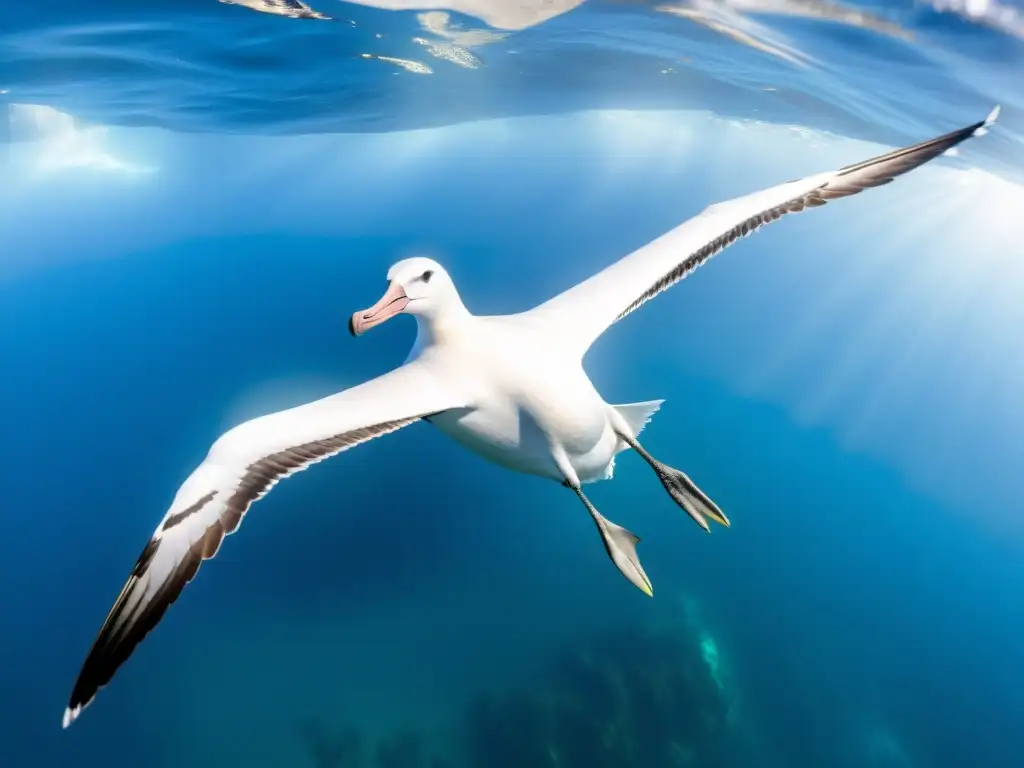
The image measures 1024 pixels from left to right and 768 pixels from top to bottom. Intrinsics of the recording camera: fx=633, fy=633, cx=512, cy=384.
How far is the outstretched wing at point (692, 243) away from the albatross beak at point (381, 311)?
1.09 meters

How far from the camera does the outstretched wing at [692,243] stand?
4641 mm

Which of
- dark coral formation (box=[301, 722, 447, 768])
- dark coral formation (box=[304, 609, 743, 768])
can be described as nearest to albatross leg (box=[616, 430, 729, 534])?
dark coral formation (box=[304, 609, 743, 768])

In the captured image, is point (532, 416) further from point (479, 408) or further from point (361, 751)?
point (361, 751)

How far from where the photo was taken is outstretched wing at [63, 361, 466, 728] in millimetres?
3123

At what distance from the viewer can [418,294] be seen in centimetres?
407

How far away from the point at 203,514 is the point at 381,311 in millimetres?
1524

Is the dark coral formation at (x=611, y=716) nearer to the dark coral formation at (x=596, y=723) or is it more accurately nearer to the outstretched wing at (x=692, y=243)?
the dark coral formation at (x=596, y=723)

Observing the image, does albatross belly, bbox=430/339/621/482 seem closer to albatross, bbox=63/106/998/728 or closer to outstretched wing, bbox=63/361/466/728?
albatross, bbox=63/106/998/728

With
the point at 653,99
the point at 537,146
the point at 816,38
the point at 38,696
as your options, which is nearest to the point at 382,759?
the point at 38,696

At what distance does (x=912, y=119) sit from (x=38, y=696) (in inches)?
951

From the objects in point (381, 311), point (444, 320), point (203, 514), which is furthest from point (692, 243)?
point (203, 514)

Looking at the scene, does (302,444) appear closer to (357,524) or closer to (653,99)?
(357,524)

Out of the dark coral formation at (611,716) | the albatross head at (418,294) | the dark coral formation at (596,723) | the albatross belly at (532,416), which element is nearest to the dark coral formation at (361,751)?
the dark coral formation at (596,723)

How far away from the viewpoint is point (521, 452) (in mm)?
4363
